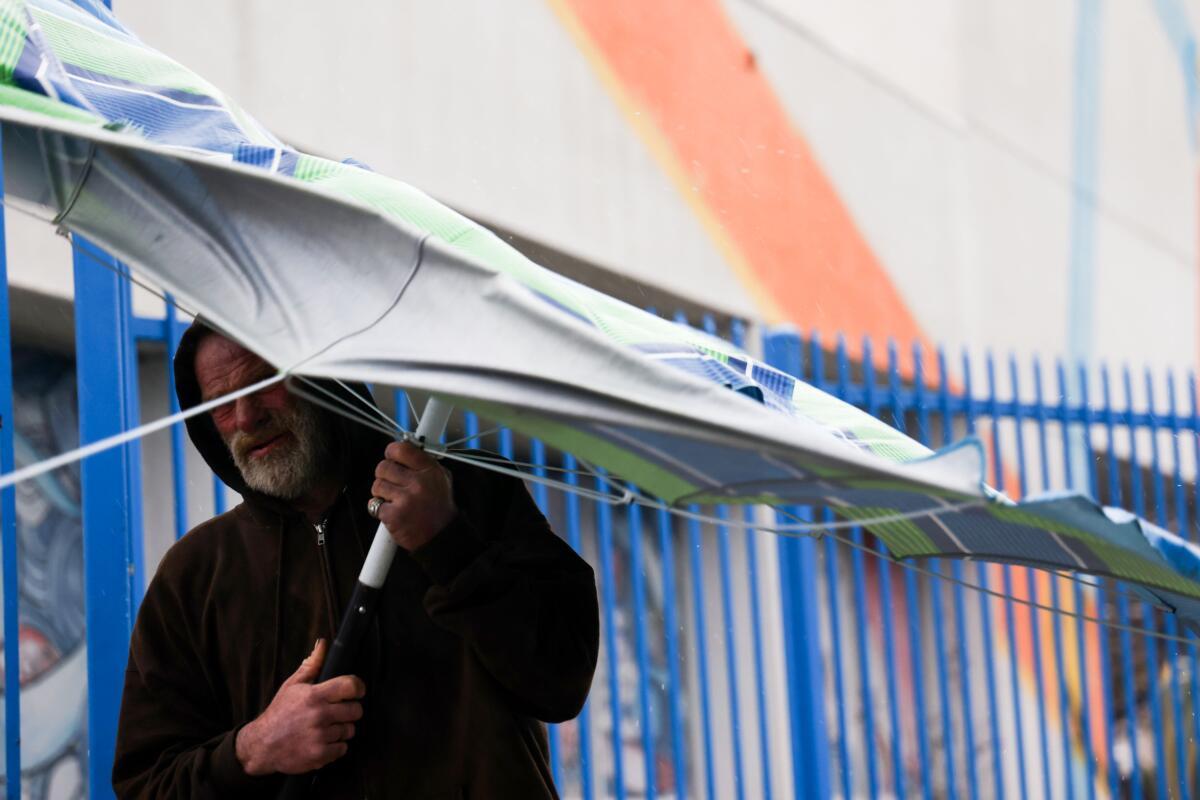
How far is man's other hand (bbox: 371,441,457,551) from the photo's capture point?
8.25 ft

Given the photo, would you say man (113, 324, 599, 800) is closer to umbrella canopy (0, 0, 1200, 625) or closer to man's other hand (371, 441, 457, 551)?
man's other hand (371, 441, 457, 551)

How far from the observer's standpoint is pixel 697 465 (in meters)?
2.23

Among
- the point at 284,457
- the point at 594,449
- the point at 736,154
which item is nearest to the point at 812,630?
the point at 284,457

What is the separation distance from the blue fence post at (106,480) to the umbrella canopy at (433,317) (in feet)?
3.82

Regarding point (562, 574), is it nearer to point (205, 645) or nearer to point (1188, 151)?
point (205, 645)

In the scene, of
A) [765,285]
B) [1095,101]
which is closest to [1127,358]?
[1095,101]

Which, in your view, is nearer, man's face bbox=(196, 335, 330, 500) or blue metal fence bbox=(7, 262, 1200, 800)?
man's face bbox=(196, 335, 330, 500)

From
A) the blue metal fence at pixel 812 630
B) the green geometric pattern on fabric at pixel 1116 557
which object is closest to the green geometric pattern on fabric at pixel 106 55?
the blue metal fence at pixel 812 630

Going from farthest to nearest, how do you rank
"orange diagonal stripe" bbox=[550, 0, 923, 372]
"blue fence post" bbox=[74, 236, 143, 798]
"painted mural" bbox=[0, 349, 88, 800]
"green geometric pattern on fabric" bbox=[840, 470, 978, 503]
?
"orange diagonal stripe" bbox=[550, 0, 923, 372] → "painted mural" bbox=[0, 349, 88, 800] → "blue fence post" bbox=[74, 236, 143, 798] → "green geometric pattern on fabric" bbox=[840, 470, 978, 503]

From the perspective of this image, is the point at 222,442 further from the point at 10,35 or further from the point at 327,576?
the point at 10,35

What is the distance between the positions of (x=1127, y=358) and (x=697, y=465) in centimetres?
1197

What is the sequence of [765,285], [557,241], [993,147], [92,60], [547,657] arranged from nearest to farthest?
1. [92,60]
2. [547,657]
3. [557,241]
4. [765,285]
5. [993,147]

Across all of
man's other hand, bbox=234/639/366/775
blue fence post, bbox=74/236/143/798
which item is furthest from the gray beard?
blue fence post, bbox=74/236/143/798

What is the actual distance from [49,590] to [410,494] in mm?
3442
